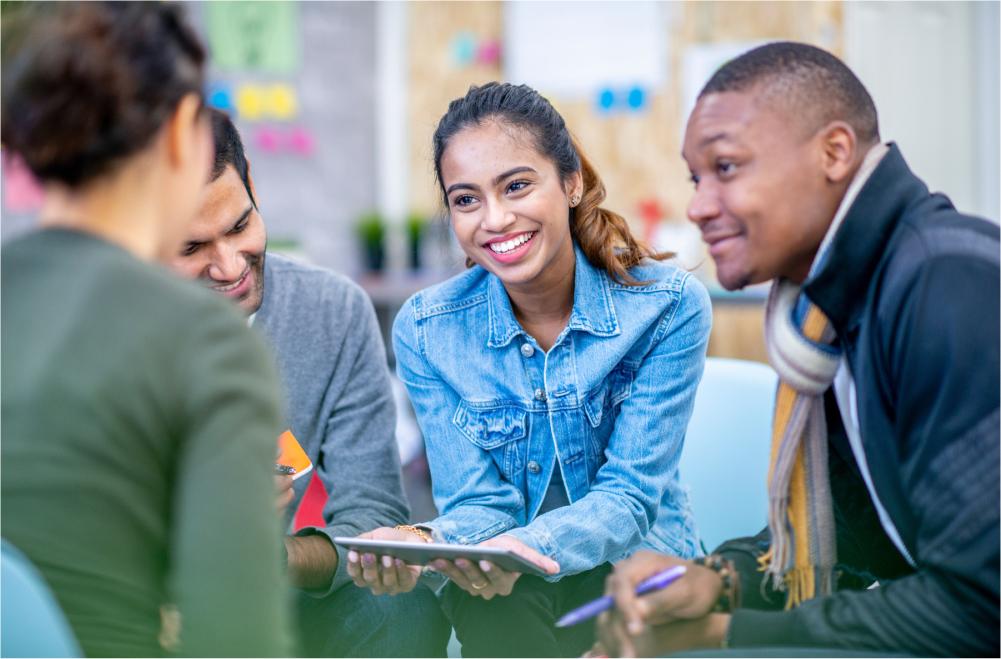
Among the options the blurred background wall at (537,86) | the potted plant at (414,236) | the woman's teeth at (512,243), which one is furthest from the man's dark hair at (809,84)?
the potted plant at (414,236)

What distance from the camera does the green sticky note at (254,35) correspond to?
423cm

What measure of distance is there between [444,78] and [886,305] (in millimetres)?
3887

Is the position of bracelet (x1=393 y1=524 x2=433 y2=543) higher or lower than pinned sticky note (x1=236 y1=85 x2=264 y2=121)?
lower

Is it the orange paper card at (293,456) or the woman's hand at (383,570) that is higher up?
the orange paper card at (293,456)

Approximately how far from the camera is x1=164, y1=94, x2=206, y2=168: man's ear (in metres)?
0.93

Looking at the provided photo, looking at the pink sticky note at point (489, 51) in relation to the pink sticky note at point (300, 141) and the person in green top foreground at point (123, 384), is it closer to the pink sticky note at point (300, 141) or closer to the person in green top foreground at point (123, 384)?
the pink sticky note at point (300, 141)

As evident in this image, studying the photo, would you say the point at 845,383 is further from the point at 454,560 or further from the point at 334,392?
the point at 334,392

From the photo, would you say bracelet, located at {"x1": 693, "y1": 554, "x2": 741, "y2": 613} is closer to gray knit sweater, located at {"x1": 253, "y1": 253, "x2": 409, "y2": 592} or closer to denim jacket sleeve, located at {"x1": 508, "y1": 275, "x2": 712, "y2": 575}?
denim jacket sleeve, located at {"x1": 508, "y1": 275, "x2": 712, "y2": 575}

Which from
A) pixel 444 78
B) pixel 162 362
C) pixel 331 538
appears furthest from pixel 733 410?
pixel 444 78

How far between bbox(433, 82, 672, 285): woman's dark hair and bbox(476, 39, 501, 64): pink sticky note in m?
2.91

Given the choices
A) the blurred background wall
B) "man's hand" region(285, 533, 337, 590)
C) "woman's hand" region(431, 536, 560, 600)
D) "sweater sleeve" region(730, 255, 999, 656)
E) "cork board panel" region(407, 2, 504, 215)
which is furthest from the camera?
"cork board panel" region(407, 2, 504, 215)

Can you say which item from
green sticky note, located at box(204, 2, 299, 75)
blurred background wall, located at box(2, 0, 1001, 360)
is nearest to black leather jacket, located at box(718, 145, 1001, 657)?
blurred background wall, located at box(2, 0, 1001, 360)

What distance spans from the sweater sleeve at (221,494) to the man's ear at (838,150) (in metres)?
0.72

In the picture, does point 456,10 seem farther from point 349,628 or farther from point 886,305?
point 886,305
